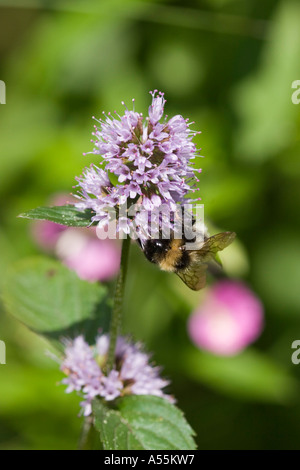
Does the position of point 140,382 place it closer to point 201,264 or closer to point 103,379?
point 103,379

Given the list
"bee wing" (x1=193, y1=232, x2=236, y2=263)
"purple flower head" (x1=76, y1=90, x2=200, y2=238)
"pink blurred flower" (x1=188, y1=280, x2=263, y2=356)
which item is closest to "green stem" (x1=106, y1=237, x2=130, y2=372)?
"purple flower head" (x1=76, y1=90, x2=200, y2=238)

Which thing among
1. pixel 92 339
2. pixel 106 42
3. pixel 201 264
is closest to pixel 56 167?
pixel 106 42

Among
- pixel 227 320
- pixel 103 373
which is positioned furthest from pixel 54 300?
pixel 227 320

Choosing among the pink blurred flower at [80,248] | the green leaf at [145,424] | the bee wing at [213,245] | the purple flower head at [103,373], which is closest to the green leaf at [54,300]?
the purple flower head at [103,373]

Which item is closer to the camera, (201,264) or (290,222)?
(201,264)

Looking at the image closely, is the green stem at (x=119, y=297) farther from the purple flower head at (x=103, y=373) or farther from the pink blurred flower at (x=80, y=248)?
the pink blurred flower at (x=80, y=248)

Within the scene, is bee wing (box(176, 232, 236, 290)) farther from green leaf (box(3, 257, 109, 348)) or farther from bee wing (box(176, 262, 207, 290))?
green leaf (box(3, 257, 109, 348))
